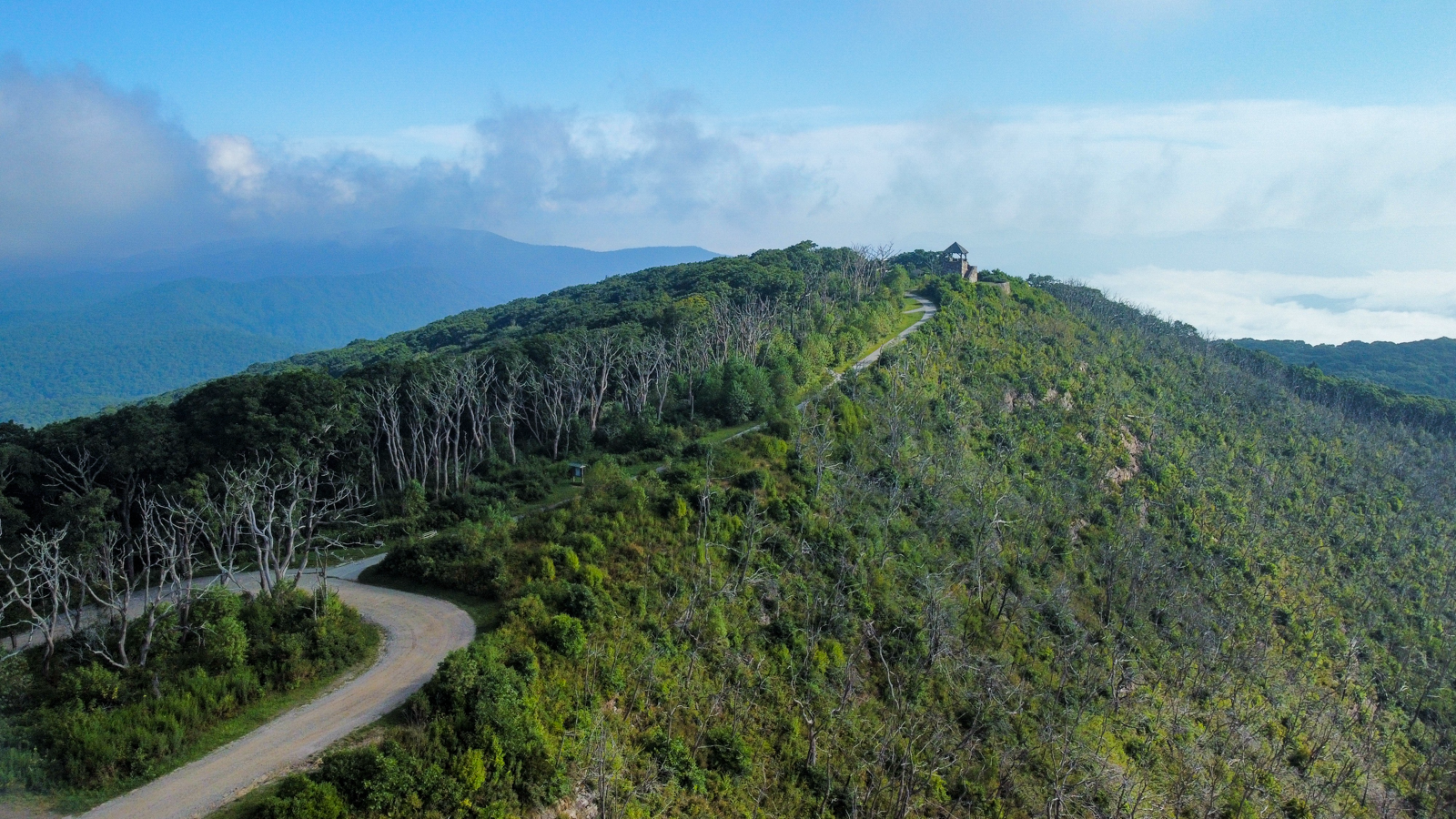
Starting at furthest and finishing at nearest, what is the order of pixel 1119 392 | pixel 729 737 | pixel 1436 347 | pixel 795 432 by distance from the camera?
pixel 1436 347
pixel 1119 392
pixel 795 432
pixel 729 737

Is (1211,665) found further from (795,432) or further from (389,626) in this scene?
(389,626)

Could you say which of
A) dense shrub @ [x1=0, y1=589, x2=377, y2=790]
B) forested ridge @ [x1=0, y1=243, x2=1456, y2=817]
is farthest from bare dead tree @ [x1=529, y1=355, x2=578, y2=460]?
dense shrub @ [x1=0, y1=589, x2=377, y2=790]

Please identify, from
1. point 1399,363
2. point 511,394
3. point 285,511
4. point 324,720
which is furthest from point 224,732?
point 1399,363

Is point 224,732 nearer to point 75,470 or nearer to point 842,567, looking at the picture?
point 75,470

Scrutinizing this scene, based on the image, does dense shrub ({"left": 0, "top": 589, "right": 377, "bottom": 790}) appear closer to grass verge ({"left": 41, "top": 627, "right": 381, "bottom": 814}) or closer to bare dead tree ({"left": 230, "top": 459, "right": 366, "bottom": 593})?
grass verge ({"left": 41, "top": 627, "right": 381, "bottom": 814})

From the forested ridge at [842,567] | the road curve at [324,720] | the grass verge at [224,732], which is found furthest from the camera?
the forested ridge at [842,567]

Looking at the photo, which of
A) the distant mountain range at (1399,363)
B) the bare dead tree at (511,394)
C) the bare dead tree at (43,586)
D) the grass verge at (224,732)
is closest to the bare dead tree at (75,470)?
the bare dead tree at (43,586)

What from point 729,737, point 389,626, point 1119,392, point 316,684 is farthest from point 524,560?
point 1119,392

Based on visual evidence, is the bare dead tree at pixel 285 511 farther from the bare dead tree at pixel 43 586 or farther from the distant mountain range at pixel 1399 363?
the distant mountain range at pixel 1399 363
